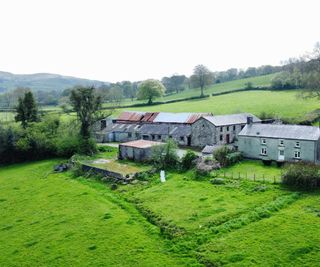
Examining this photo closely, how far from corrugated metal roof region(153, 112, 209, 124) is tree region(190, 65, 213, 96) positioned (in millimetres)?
52807

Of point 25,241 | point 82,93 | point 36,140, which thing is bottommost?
point 25,241

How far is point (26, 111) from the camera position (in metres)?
75.2

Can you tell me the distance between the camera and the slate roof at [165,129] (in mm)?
65688

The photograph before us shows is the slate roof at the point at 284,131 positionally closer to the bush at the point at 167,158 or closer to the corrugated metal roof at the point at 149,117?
the bush at the point at 167,158

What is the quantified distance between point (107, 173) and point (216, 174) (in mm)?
14223

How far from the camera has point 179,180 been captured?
42219mm

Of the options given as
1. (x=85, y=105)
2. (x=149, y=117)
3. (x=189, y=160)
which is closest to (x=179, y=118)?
(x=149, y=117)

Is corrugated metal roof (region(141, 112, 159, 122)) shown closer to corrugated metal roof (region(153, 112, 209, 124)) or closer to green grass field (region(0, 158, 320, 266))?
corrugated metal roof (region(153, 112, 209, 124))

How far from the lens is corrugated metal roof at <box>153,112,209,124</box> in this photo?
70188mm

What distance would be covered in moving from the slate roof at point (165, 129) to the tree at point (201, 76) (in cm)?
5822

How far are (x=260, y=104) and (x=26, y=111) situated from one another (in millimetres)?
56881

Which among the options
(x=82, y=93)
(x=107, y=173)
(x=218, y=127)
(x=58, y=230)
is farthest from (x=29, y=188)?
(x=218, y=127)

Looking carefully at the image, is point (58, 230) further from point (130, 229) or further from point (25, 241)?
point (130, 229)

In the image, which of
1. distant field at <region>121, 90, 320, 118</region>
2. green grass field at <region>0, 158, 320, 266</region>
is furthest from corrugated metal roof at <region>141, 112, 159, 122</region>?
green grass field at <region>0, 158, 320, 266</region>
